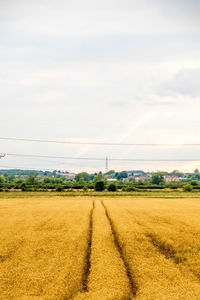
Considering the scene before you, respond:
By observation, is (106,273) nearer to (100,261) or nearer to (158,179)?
(100,261)

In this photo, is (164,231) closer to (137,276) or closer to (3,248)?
(137,276)

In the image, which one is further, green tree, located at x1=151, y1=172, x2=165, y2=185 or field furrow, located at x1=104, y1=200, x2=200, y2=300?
green tree, located at x1=151, y1=172, x2=165, y2=185

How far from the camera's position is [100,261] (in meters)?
9.38

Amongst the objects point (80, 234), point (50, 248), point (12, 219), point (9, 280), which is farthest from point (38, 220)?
point (9, 280)

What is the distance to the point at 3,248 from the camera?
10703 mm

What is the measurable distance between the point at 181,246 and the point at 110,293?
5872mm

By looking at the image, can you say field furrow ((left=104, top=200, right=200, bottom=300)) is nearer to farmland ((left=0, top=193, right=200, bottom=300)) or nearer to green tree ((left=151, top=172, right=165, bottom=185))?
farmland ((left=0, top=193, right=200, bottom=300))

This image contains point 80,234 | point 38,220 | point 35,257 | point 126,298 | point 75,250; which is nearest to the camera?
point 126,298

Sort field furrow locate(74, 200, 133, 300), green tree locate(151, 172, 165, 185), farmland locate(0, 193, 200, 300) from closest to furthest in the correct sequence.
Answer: field furrow locate(74, 200, 133, 300)
farmland locate(0, 193, 200, 300)
green tree locate(151, 172, 165, 185)

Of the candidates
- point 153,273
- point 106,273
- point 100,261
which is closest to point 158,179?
point 100,261

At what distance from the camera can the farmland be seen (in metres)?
7.20

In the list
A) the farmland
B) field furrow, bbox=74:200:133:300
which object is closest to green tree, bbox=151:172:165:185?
the farmland

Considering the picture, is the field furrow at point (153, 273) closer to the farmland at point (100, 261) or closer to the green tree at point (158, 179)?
the farmland at point (100, 261)

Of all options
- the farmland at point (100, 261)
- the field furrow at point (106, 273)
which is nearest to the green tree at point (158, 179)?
the farmland at point (100, 261)
